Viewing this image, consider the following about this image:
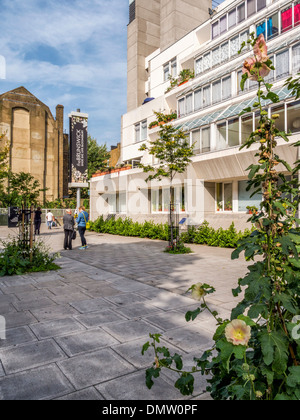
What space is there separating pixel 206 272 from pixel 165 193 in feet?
52.4

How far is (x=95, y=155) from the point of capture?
47.0 metres

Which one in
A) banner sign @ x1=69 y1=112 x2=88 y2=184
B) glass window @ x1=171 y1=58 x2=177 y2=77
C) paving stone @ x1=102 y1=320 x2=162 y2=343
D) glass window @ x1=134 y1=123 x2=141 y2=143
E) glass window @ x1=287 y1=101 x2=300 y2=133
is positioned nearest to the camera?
paving stone @ x1=102 y1=320 x2=162 y2=343

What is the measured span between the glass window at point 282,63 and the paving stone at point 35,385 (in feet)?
58.8

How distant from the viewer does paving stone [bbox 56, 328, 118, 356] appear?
3426 millimetres

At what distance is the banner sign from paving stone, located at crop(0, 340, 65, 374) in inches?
838

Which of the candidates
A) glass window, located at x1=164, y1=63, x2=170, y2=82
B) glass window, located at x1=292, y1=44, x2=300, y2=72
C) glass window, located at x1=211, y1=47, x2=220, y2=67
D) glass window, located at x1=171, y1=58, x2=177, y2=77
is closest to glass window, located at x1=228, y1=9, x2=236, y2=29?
glass window, located at x1=211, y1=47, x2=220, y2=67

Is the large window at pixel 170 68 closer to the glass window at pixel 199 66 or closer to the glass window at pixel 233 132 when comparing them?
the glass window at pixel 199 66

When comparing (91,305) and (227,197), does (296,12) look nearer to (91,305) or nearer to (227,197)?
(227,197)

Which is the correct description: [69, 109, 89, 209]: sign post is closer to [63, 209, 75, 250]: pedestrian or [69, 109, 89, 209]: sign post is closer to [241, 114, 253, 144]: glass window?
[63, 209, 75, 250]: pedestrian

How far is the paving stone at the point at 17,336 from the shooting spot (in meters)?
3.62

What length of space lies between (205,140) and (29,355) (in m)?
18.1

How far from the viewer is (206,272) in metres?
8.12
